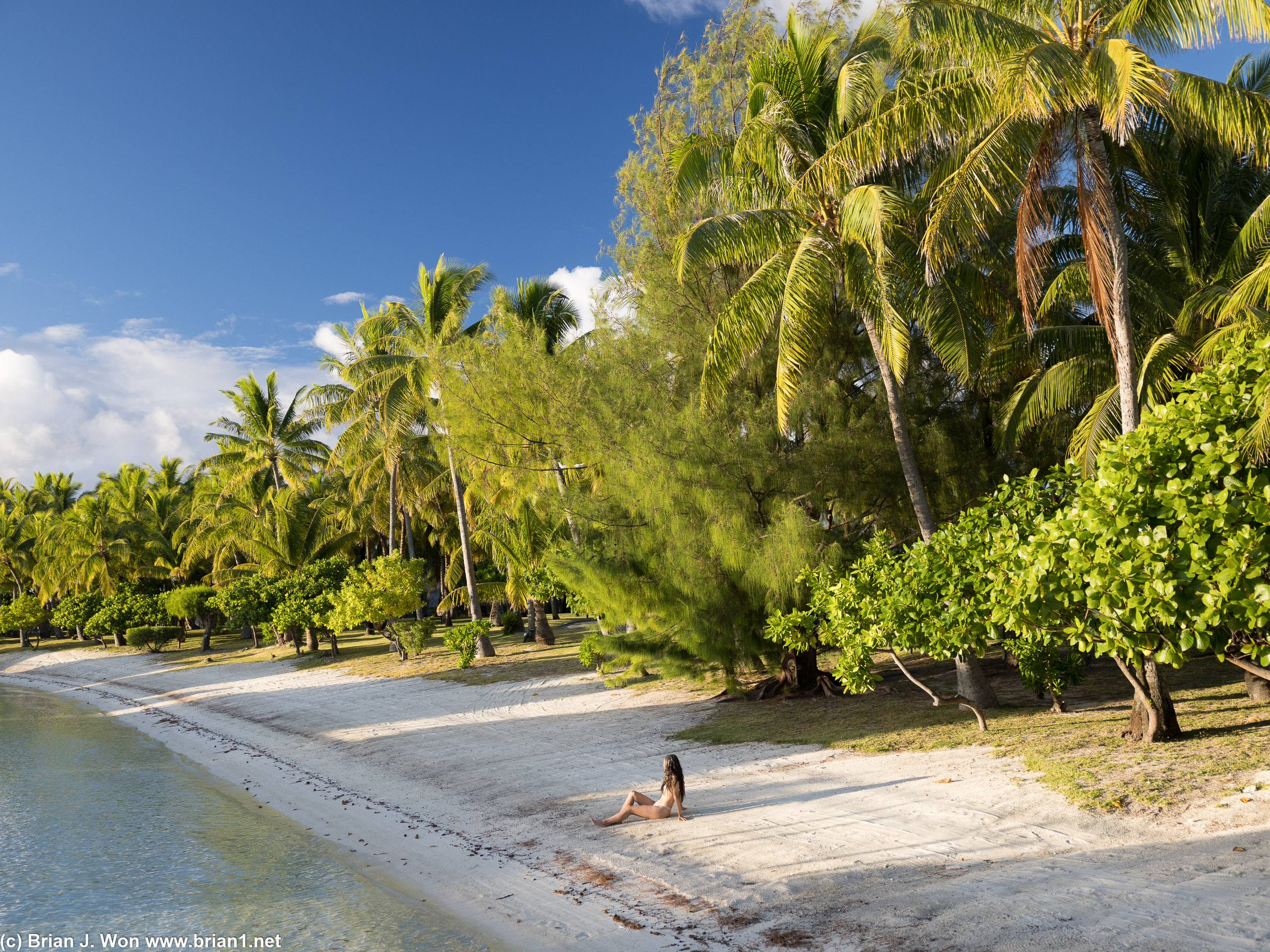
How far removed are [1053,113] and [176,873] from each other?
43.0 ft

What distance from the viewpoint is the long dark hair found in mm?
8000

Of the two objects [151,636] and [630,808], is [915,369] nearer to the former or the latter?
[630,808]

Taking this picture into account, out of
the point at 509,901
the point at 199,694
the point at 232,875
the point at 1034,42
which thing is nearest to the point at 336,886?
the point at 232,875

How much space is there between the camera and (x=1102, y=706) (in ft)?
37.0

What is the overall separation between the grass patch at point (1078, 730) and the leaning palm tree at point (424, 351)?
13706 millimetres

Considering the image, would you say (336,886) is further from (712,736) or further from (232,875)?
(712,736)

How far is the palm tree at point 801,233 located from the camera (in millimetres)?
11188

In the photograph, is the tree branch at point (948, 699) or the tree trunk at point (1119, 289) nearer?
the tree trunk at point (1119, 289)

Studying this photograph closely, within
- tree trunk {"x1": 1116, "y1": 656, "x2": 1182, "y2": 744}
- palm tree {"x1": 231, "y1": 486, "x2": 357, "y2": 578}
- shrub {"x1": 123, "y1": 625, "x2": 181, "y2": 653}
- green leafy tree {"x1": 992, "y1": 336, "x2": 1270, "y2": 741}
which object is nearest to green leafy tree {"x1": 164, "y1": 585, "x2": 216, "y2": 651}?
shrub {"x1": 123, "y1": 625, "x2": 181, "y2": 653}

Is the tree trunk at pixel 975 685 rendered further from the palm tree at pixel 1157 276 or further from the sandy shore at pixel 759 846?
the palm tree at pixel 1157 276

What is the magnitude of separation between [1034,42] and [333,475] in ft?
130

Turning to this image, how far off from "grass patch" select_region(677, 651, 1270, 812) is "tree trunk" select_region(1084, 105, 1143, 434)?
342 centimetres

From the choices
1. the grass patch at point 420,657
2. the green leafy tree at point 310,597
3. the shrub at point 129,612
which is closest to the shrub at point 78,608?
the grass patch at point 420,657

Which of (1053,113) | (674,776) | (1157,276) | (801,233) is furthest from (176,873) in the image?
(1157,276)
